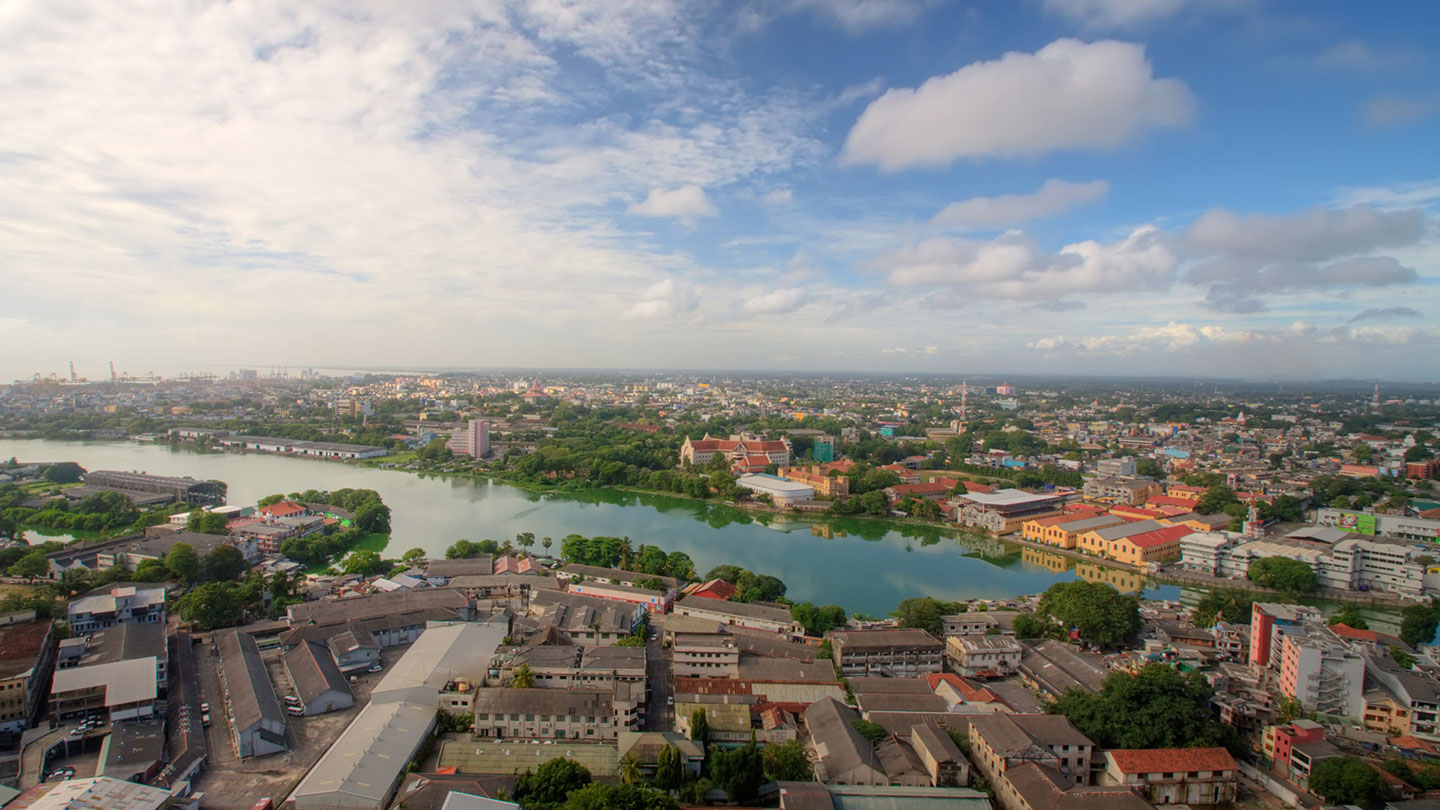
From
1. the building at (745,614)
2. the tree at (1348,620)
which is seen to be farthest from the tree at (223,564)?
the tree at (1348,620)

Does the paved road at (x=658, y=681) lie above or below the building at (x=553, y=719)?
below

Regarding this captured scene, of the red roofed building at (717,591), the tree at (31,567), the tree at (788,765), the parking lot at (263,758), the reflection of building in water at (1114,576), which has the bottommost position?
the reflection of building in water at (1114,576)

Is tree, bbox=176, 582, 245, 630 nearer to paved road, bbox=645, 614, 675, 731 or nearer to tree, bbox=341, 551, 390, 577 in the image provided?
tree, bbox=341, 551, 390, 577

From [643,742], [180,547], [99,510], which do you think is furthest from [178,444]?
[643,742]

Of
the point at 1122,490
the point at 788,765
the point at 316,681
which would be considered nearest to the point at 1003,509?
the point at 1122,490

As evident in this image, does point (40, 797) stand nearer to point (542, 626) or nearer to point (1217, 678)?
point (542, 626)

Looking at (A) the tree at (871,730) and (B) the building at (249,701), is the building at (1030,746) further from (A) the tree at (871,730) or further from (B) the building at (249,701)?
(B) the building at (249,701)

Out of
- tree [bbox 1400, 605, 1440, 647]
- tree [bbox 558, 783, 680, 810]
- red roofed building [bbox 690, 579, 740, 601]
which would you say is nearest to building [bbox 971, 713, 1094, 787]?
tree [bbox 558, 783, 680, 810]

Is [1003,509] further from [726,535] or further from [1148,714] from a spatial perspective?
[1148,714]
